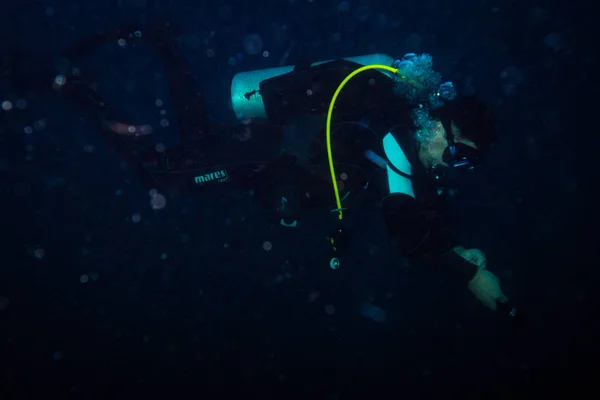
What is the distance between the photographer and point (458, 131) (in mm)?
2840

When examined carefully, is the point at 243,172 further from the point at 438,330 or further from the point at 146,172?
the point at 438,330

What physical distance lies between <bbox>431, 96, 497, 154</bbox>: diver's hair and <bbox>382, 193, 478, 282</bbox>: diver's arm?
0.68 meters

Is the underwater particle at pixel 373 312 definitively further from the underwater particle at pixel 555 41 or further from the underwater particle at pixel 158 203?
the underwater particle at pixel 555 41

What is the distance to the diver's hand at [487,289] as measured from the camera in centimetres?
284

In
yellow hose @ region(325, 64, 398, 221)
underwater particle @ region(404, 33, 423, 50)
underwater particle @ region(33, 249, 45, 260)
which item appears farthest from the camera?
underwater particle @ region(404, 33, 423, 50)

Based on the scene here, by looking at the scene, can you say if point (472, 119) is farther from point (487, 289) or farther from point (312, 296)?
point (312, 296)

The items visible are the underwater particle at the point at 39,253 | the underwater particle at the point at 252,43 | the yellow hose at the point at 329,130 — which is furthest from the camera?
the underwater particle at the point at 252,43

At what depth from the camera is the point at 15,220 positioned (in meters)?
5.92

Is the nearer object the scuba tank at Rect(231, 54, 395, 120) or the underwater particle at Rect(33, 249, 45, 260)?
the scuba tank at Rect(231, 54, 395, 120)

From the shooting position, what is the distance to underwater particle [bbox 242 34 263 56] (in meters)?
6.50

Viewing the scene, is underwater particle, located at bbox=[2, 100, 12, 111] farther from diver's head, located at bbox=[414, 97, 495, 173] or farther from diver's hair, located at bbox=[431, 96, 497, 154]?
diver's hair, located at bbox=[431, 96, 497, 154]

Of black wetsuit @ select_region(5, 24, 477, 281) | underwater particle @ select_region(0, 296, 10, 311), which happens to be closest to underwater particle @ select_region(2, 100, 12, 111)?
underwater particle @ select_region(0, 296, 10, 311)

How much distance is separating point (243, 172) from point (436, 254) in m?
2.00

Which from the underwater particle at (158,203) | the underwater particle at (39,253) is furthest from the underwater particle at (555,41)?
the underwater particle at (39,253)
